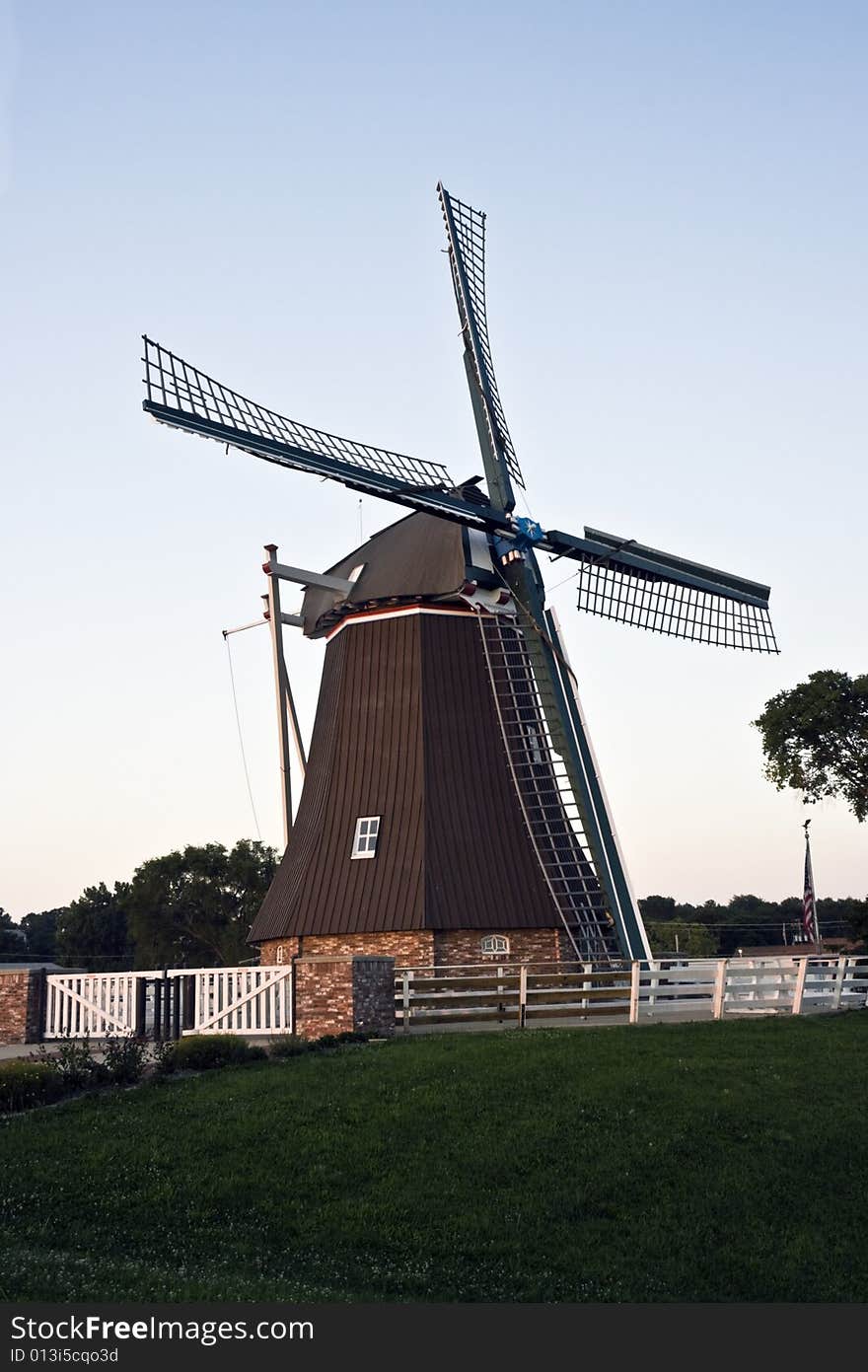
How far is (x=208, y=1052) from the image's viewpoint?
57.9 feet

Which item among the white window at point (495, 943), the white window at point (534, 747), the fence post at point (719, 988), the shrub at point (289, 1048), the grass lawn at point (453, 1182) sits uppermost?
the white window at point (534, 747)

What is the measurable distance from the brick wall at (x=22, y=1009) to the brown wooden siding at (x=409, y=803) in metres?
5.87

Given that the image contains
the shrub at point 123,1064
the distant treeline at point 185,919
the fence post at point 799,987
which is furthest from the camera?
the distant treeline at point 185,919

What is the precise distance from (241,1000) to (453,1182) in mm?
8487

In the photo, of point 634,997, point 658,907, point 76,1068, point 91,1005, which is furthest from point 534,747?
point 658,907

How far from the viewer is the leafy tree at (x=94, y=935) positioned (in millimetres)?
74125

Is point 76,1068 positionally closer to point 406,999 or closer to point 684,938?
point 406,999

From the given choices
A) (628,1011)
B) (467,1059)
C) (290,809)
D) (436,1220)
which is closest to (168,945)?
(290,809)

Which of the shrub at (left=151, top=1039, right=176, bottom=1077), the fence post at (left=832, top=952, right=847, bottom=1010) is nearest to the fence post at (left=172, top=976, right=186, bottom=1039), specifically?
the shrub at (left=151, top=1039, right=176, bottom=1077)

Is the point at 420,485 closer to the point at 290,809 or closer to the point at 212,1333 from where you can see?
the point at 290,809

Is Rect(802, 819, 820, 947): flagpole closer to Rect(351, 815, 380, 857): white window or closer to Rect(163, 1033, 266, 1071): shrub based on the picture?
Rect(351, 815, 380, 857): white window

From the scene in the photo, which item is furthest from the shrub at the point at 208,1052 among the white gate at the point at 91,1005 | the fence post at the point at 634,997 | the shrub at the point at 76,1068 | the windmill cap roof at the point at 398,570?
the windmill cap roof at the point at 398,570

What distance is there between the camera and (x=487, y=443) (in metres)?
30.8

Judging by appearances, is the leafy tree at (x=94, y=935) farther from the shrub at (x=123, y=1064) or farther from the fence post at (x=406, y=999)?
the shrub at (x=123, y=1064)
